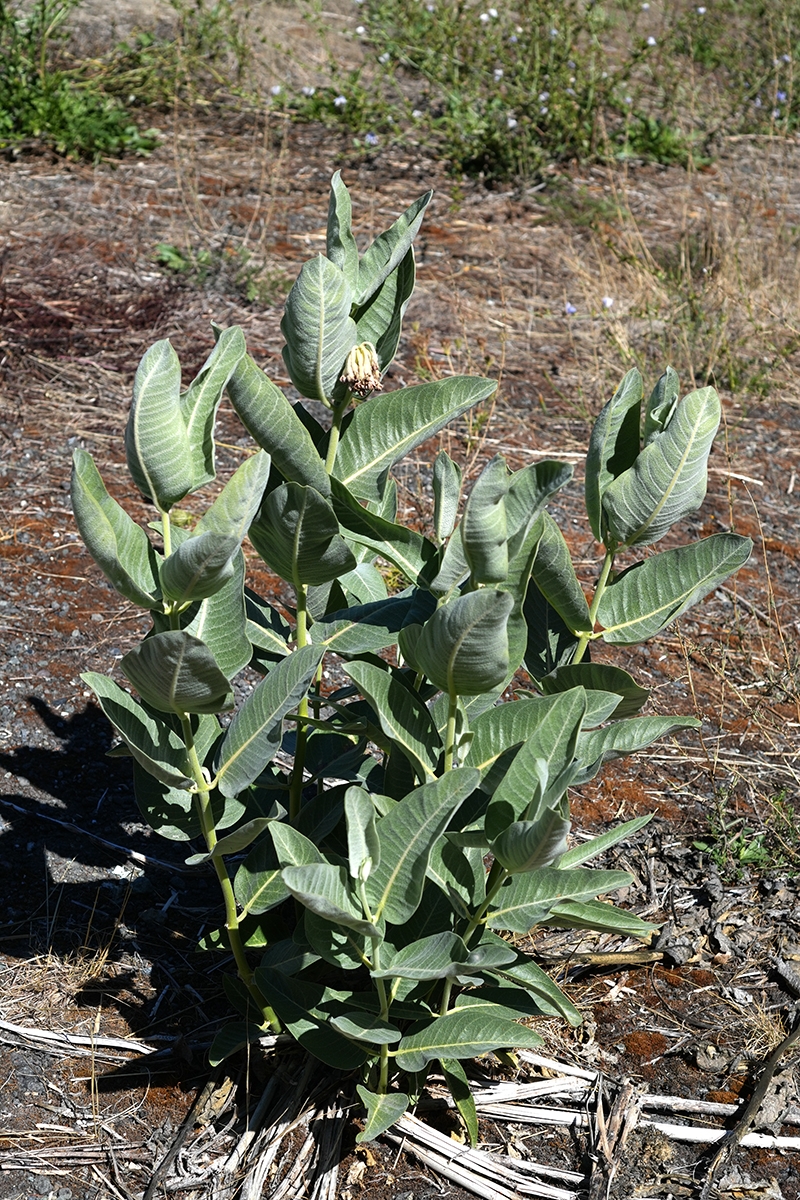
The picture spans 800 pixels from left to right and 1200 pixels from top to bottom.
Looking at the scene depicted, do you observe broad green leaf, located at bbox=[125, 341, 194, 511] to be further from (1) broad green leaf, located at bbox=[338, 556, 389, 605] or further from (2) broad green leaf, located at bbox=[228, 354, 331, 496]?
(1) broad green leaf, located at bbox=[338, 556, 389, 605]

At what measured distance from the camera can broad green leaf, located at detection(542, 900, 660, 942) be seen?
1.51 m

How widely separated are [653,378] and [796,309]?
107 centimetres

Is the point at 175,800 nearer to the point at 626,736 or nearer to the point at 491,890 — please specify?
the point at 491,890

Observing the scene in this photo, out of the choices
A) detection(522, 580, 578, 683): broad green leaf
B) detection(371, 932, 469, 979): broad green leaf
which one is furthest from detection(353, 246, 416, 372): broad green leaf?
detection(371, 932, 469, 979): broad green leaf

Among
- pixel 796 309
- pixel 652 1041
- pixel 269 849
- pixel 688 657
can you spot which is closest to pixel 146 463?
pixel 269 849

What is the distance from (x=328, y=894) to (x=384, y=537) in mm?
440

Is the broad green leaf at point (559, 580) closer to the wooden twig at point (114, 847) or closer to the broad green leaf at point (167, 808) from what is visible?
the broad green leaf at point (167, 808)

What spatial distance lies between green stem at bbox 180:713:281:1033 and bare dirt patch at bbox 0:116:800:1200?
151 mm

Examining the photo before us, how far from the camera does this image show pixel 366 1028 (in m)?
1.44

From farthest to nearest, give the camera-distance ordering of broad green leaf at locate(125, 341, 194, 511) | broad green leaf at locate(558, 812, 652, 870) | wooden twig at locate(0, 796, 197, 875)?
wooden twig at locate(0, 796, 197, 875), broad green leaf at locate(558, 812, 652, 870), broad green leaf at locate(125, 341, 194, 511)

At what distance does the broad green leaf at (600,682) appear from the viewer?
4.45 feet

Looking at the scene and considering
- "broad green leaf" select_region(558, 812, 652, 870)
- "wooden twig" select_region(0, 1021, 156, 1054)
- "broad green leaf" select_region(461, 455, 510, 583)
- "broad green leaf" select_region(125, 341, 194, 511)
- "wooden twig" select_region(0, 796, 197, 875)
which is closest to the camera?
"broad green leaf" select_region(461, 455, 510, 583)

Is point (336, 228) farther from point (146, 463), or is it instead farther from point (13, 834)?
→ point (13, 834)

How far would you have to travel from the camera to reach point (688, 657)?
3.04 metres
